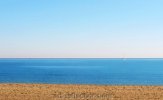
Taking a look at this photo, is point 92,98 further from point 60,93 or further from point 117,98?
point 60,93

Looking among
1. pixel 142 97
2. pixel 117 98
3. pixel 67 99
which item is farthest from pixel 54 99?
pixel 142 97

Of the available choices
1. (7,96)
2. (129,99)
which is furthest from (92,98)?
(7,96)

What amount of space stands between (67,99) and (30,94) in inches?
241

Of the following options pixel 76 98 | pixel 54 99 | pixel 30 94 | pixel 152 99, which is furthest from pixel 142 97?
pixel 30 94

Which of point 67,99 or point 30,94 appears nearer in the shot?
point 67,99

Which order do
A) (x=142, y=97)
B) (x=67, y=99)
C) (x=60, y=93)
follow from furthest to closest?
(x=60, y=93) < (x=142, y=97) < (x=67, y=99)

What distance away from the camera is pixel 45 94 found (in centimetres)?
3697

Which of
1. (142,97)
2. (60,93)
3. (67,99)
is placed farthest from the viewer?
(60,93)

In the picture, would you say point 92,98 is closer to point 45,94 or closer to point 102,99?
point 102,99

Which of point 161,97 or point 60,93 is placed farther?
point 60,93

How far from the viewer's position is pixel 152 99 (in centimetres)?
3331

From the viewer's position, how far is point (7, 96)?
35.2 meters

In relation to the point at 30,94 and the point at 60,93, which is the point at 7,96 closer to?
the point at 30,94

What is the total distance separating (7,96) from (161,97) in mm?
17011
